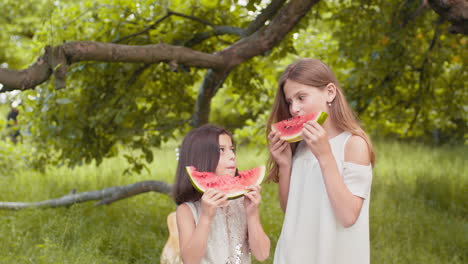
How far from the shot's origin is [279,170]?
8.36 feet

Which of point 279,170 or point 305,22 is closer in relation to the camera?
point 279,170

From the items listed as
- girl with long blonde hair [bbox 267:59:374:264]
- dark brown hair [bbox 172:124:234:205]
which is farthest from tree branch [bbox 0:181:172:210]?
girl with long blonde hair [bbox 267:59:374:264]

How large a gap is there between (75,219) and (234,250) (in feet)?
10.9

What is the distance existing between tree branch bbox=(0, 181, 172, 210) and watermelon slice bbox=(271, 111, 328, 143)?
2.36 m

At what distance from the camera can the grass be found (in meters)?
4.91

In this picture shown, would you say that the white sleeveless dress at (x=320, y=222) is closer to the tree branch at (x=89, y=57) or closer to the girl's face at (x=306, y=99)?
the girl's face at (x=306, y=99)

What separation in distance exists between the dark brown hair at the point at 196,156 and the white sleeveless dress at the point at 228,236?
2.9 inches

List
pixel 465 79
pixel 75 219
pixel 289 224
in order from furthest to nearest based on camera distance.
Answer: pixel 465 79 → pixel 75 219 → pixel 289 224

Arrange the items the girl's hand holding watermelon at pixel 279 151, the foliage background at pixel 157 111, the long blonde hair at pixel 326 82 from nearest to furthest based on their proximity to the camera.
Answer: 1. the long blonde hair at pixel 326 82
2. the girl's hand holding watermelon at pixel 279 151
3. the foliage background at pixel 157 111

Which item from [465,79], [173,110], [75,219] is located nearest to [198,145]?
[75,219]

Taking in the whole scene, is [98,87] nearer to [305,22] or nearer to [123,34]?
[123,34]

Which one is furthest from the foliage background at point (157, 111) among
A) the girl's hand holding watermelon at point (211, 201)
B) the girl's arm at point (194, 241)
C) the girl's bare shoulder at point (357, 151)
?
the girl's hand holding watermelon at point (211, 201)

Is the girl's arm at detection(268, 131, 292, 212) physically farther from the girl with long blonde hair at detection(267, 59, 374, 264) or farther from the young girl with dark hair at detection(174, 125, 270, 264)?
the young girl with dark hair at detection(174, 125, 270, 264)

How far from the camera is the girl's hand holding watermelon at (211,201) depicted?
2164mm
